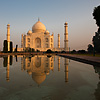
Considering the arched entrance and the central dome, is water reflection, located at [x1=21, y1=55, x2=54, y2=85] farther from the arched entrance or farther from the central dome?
the arched entrance

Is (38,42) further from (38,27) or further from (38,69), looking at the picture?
(38,69)

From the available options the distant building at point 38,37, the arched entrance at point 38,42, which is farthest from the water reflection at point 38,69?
the arched entrance at point 38,42

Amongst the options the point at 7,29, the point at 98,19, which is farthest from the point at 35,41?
the point at 98,19

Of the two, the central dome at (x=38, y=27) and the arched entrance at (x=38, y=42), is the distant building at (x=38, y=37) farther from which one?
the arched entrance at (x=38, y=42)

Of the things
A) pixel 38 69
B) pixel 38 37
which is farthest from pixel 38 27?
pixel 38 69

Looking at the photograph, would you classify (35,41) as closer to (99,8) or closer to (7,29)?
(7,29)

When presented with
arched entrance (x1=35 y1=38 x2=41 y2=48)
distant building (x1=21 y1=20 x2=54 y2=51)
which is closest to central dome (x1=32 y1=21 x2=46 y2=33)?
distant building (x1=21 y1=20 x2=54 y2=51)

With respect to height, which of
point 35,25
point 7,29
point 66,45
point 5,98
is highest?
point 35,25

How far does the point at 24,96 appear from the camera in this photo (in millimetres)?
2277

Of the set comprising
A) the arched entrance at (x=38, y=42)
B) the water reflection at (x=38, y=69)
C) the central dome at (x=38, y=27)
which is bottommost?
the water reflection at (x=38, y=69)

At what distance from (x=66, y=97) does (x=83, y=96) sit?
14.2 inches

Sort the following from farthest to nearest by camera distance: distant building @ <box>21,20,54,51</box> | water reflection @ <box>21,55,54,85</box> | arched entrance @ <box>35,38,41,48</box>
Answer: arched entrance @ <box>35,38,41,48</box>
distant building @ <box>21,20,54,51</box>
water reflection @ <box>21,55,54,85</box>

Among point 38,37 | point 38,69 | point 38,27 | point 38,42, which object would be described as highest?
point 38,27

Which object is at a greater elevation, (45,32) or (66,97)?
(45,32)
